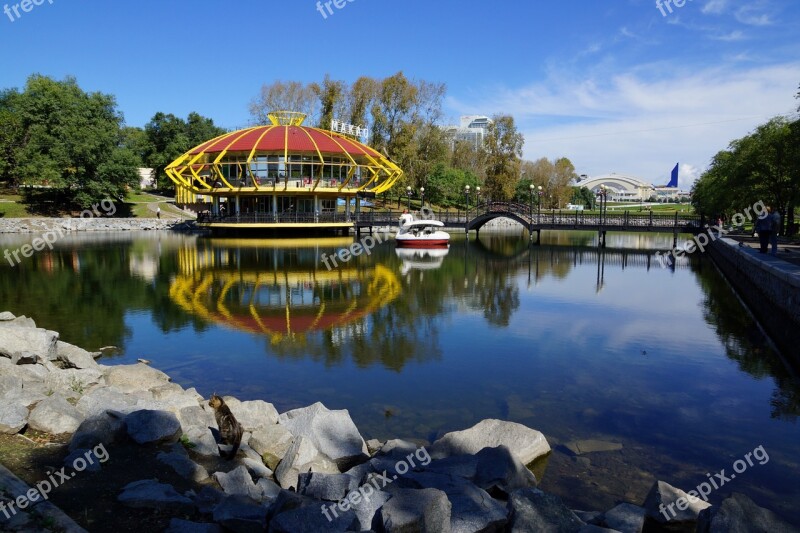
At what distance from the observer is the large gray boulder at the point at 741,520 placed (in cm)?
524

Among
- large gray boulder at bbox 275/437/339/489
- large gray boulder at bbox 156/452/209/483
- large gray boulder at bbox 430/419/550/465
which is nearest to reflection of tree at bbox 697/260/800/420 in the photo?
large gray boulder at bbox 430/419/550/465

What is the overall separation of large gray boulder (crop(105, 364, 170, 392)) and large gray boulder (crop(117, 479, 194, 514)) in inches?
179

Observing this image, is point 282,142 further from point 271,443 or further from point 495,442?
point 495,442

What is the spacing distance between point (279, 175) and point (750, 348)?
153ft

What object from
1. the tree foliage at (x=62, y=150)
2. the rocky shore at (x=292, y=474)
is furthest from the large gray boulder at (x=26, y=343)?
the tree foliage at (x=62, y=150)

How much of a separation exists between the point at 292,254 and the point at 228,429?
30.3 m

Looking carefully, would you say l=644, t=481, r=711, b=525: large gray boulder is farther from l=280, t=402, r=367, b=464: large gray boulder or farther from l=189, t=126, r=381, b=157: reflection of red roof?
l=189, t=126, r=381, b=157: reflection of red roof

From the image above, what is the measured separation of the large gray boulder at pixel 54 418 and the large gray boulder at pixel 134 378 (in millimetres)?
2025

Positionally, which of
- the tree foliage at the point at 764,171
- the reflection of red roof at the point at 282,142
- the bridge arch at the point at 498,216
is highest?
the reflection of red roof at the point at 282,142

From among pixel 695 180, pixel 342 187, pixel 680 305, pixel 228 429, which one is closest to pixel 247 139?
pixel 342 187

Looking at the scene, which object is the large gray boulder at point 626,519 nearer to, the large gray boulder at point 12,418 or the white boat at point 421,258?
the large gray boulder at point 12,418

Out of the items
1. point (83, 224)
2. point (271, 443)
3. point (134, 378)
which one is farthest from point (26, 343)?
point (83, 224)

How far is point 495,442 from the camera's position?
313 inches

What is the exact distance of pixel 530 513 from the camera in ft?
17.5
